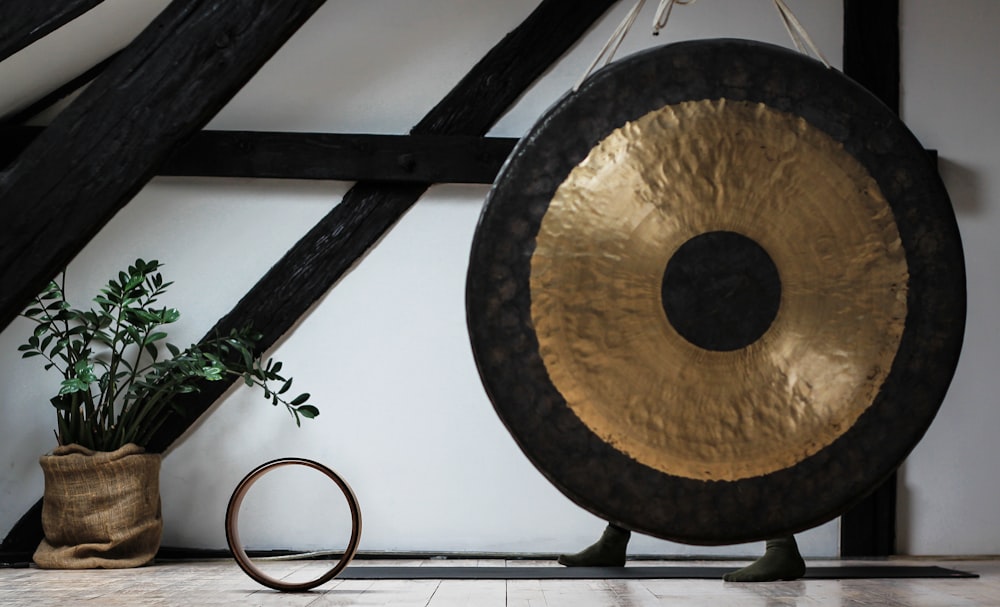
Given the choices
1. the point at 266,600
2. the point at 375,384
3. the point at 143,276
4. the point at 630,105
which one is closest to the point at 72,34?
the point at 143,276

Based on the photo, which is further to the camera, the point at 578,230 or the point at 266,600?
the point at 266,600

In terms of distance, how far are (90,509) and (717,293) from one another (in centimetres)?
256

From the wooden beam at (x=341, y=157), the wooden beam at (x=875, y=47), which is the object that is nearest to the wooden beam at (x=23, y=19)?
the wooden beam at (x=341, y=157)

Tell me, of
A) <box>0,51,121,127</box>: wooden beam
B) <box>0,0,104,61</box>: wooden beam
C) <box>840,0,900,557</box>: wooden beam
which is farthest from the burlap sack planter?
<box>840,0,900,557</box>: wooden beam

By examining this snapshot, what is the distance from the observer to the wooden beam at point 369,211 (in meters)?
3.79

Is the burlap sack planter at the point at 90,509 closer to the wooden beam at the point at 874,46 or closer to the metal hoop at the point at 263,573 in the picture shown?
the metal hoop at the point at 263,573

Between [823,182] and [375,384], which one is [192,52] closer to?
[823,182]

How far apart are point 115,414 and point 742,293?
2.96 metres

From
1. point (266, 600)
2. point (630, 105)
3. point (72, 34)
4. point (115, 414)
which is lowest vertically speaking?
point (266, 600)

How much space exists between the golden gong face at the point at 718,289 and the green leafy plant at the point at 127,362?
215 cm

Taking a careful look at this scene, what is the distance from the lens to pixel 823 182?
164cm

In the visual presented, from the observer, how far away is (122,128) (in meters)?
2.22

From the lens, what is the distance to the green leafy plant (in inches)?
138

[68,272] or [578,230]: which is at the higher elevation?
[68,272]
